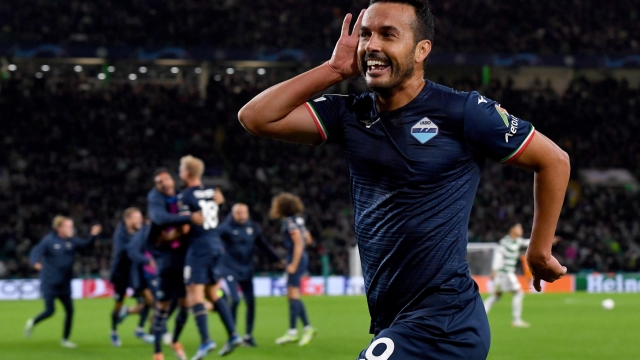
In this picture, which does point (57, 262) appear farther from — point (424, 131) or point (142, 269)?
point (424, 131)

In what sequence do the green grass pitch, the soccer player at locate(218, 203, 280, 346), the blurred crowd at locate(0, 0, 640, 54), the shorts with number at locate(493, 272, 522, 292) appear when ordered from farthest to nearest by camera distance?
1. the blurred crowd at locate(0, 0, 640, 54)
2. the shorts with number at locate(493, 272, 522, 292)
3. the soccer player at locate(218, 203, 280, 346)
4. the green grass pitch

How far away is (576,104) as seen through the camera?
3697cm

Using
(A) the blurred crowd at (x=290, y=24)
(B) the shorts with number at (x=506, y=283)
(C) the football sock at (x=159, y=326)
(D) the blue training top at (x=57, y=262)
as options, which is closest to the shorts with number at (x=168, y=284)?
(C) the football sock at (x=159, y=326)

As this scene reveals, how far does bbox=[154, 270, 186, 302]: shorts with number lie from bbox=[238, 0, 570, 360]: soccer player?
694 centimetres

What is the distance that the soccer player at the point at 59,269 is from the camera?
13789 mm

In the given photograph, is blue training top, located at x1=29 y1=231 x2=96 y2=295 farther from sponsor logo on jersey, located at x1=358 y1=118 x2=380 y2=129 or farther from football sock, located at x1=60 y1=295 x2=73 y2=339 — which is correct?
sponsor logo on jersey, located at x1=358 y1=118 x2=380 y2=129

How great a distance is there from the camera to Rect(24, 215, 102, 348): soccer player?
1379cm

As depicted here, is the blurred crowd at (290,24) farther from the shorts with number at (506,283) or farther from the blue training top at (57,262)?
the shorts with number at (506,283)

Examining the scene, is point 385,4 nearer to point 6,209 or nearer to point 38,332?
point 38,332

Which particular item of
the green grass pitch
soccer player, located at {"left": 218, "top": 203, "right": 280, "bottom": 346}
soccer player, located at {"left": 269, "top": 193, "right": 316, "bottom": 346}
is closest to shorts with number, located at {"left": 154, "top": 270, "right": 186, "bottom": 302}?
the green grass pitch

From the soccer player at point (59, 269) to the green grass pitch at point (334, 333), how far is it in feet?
1.41

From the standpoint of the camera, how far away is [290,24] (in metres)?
35.1

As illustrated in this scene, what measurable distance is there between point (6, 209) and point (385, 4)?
1073 inches

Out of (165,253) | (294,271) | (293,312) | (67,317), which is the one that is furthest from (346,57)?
(67,317)
